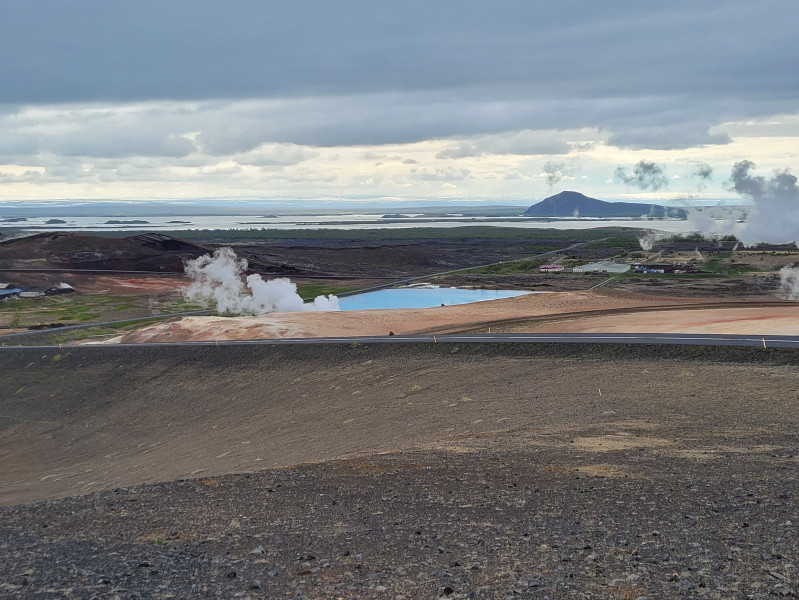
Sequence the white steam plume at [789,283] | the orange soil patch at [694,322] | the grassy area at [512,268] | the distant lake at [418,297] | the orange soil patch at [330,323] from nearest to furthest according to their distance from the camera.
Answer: the orange soil patch at [694,322], the orange soil patch at [330,323], the white steam plume at [789,283], the distant lake at [418,297], the grassy area at [512,268]

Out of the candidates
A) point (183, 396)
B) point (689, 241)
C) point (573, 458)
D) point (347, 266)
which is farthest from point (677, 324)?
point (689, 241)

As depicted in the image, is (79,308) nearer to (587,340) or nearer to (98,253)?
(98,253)

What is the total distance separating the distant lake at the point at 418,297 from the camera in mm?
93562

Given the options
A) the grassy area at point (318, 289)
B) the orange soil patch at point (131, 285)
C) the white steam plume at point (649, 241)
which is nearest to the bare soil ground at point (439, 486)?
the grassy area at point (318, 289)

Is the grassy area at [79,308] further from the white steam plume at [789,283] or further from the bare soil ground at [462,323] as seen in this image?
the white steam plume at [789,283]

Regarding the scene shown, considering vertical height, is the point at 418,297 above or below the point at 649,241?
below

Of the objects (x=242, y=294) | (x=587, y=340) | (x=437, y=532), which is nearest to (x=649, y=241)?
(x=242, y=294)

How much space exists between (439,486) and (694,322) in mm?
42057

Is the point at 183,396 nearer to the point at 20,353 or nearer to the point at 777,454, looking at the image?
the point at 20,353

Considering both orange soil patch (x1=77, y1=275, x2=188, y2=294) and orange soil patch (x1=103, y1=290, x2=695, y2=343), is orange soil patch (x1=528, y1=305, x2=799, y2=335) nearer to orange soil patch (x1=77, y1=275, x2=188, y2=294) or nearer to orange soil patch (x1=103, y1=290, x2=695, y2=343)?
orange soil patch (x1=103, y1=290, x2=695, y2=343)

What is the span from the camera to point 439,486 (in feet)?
65.0

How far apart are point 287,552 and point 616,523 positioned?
263 inches

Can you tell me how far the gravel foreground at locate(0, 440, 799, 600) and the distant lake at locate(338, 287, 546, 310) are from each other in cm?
7041

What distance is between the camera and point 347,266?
13912cm
